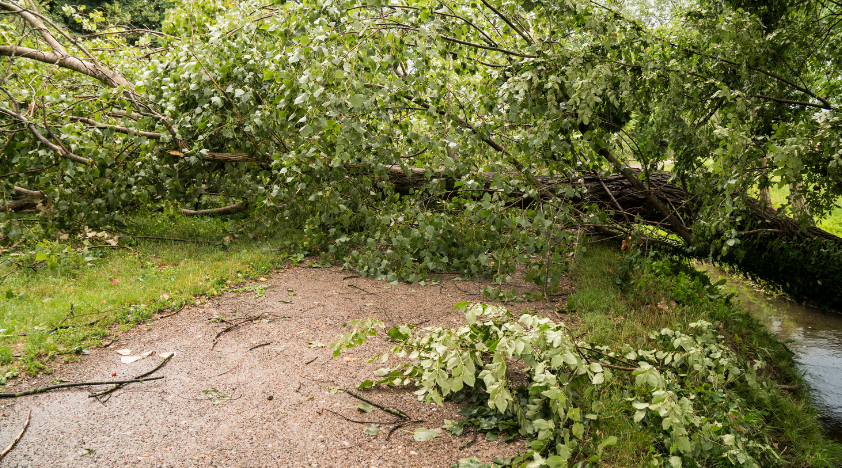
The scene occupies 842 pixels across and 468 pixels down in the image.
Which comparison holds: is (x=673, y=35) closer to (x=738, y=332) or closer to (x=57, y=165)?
(x=738, y=332)

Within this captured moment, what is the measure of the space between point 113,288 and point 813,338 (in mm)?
6459

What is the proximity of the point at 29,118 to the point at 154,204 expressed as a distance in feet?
3.84

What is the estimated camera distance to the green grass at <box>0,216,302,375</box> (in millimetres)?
3025

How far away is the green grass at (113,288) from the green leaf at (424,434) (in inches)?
82.8

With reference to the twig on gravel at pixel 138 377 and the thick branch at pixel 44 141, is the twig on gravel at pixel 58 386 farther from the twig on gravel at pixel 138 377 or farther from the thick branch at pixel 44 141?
the thick branch at pixel 44 141

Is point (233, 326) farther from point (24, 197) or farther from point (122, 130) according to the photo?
point (24, 197)

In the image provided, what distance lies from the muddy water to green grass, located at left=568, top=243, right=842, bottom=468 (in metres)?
0.16

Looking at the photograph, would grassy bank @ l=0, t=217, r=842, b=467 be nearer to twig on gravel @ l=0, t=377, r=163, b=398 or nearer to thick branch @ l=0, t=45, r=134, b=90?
twig on gravel @ l=0, t=377, r=163, b=398

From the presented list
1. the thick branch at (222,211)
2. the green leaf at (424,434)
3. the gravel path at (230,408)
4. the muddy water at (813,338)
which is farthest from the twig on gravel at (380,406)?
the thick branch at (222,211)

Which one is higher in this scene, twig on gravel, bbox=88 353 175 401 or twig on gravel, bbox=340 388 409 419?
twig on gravel, bbox=340 388 409 419

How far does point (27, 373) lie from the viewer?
8.86ft

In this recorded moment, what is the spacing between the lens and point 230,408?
8.07ft

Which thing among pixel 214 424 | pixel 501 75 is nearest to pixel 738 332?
pixel 501 75

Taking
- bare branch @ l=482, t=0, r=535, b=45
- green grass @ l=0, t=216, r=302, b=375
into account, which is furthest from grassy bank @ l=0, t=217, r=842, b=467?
bare branch @ l=482, t=0, r=535, b=45
